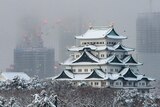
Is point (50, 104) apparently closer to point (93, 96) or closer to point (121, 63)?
point (93, 96)

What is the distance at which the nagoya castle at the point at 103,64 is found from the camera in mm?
96125

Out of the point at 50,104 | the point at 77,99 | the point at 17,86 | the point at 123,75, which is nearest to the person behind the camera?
the point at 50,104

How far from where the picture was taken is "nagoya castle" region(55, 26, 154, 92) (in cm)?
9612

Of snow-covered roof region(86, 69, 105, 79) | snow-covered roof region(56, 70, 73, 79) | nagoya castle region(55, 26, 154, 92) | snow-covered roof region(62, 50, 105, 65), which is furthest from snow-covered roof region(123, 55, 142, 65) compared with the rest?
snow-covered roof region(56, 70, 73, 79)

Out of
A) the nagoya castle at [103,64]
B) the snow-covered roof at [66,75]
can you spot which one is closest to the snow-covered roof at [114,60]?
the nagoya castle at [103,64]

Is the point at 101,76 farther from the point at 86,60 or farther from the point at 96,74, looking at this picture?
the point at 86,60

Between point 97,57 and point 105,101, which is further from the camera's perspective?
point 97,57

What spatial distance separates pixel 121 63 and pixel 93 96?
928 inches

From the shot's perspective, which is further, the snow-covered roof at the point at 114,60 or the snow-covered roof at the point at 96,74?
the snow-covered roof at the point at 114,60

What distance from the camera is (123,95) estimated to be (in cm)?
7581

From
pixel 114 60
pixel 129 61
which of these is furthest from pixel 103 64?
pixel 129 61

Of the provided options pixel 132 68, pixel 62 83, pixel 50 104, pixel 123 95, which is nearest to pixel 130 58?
pixel 132 68

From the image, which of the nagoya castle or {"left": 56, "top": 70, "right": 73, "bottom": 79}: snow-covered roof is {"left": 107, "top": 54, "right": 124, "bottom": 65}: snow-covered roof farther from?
{"left": 56, "top": 70, "right": 73, "bottom": 79}: snow-covered roof

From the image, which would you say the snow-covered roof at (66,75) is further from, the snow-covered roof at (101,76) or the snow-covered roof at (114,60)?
the snow-covered roof at (114,60)
